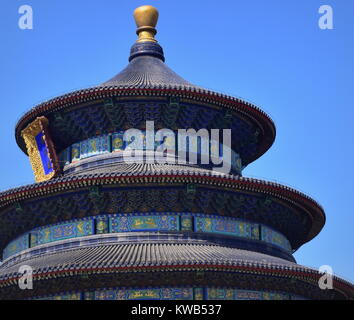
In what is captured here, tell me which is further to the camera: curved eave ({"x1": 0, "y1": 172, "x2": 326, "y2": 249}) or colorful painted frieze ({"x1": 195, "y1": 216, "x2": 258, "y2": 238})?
colorful painted frieze ({"x1": 195, "y1": 216, "x2": 258, "y2": 238})

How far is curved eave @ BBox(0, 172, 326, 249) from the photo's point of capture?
3256 cm

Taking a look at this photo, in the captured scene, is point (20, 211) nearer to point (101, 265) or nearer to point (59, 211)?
point (59, 211)

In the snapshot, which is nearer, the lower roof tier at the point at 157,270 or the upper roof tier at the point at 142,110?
the lower roof tier at the point at 157,270

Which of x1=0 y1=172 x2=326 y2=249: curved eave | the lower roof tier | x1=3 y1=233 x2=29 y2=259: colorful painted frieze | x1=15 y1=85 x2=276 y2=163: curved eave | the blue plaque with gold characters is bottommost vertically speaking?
the lower roof tier

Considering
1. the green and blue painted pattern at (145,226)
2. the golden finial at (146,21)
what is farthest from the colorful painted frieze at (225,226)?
the golden finial at (146,21)

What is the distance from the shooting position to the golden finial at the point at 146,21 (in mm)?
42656

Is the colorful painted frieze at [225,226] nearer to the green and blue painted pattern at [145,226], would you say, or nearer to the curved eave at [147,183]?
the green and blue painted pattern at [145,226]

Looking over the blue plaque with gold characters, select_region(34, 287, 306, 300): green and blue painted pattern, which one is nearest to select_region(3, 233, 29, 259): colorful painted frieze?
the blue plaque with gold characters

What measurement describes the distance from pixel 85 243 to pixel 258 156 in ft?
40.3

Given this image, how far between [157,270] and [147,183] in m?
4.18

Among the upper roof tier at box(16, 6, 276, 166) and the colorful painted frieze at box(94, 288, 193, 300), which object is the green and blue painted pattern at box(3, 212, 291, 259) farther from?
the upper roof tier at box(16, 6, 276, 166)

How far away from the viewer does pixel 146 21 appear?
43031mm

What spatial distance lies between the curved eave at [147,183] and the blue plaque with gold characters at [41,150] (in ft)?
10.8

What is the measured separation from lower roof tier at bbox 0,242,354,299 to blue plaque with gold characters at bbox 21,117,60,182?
532 cm
